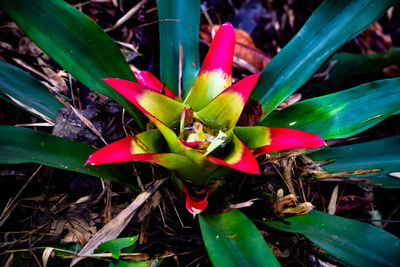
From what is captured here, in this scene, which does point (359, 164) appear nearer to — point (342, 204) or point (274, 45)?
→ point (342, 204)

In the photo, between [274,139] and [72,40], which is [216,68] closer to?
[274,139]

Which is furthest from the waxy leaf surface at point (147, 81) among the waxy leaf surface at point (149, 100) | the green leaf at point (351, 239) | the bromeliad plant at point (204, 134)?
the green leaf at point (351, 239)

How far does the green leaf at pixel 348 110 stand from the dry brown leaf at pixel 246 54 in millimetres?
631

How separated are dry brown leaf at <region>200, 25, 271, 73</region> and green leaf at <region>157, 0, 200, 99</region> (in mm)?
494

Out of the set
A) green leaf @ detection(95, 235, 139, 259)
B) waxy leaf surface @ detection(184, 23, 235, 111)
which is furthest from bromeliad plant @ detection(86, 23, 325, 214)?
green leaf @ detection(95, 235, 139, 259)

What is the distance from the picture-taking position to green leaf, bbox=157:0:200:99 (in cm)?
123

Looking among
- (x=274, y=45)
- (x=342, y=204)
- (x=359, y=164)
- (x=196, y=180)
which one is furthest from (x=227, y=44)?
(x=274, y=45)

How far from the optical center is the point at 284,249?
1.12 metres

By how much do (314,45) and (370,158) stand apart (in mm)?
522

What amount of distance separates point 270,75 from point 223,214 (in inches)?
24.2

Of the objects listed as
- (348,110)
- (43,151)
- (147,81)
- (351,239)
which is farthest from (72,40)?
(351,239)

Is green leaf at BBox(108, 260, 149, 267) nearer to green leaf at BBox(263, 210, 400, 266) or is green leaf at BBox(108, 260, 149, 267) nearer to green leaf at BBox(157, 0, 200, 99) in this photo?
green leaf at BBox(263, 210, 400, 266)

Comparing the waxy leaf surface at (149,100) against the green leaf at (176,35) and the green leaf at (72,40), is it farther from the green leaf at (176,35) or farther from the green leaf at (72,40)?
the green leaf at (176,35)

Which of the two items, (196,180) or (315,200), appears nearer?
(196,180)
